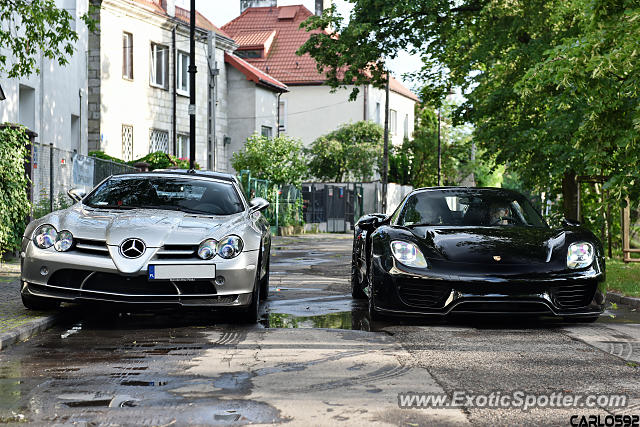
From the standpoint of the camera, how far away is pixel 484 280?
779 cm

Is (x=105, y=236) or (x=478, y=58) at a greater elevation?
(x=478, y=58)

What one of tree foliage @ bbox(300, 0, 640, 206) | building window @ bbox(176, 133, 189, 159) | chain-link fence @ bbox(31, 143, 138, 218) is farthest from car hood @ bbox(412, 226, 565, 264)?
building window @ bbox(176, 133, 189, 159)

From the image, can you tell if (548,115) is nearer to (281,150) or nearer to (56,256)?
(56,256)

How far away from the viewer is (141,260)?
770 cm

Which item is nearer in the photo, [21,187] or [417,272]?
[417,272]

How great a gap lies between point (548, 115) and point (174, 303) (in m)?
11.7

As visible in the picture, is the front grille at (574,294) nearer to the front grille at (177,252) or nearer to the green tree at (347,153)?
the front grille at (177,252)

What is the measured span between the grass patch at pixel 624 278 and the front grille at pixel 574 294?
9.62ft

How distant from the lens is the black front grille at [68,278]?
25.6 feet

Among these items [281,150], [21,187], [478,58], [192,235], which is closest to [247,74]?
[281,150]

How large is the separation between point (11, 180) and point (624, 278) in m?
9.19

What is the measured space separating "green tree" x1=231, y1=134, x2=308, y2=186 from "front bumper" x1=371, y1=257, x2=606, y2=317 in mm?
28890

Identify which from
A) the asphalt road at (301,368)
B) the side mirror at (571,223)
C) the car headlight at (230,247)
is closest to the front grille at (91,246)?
the asphalt road at (301,368)

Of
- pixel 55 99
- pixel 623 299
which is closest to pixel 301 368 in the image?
pixel 623 299
